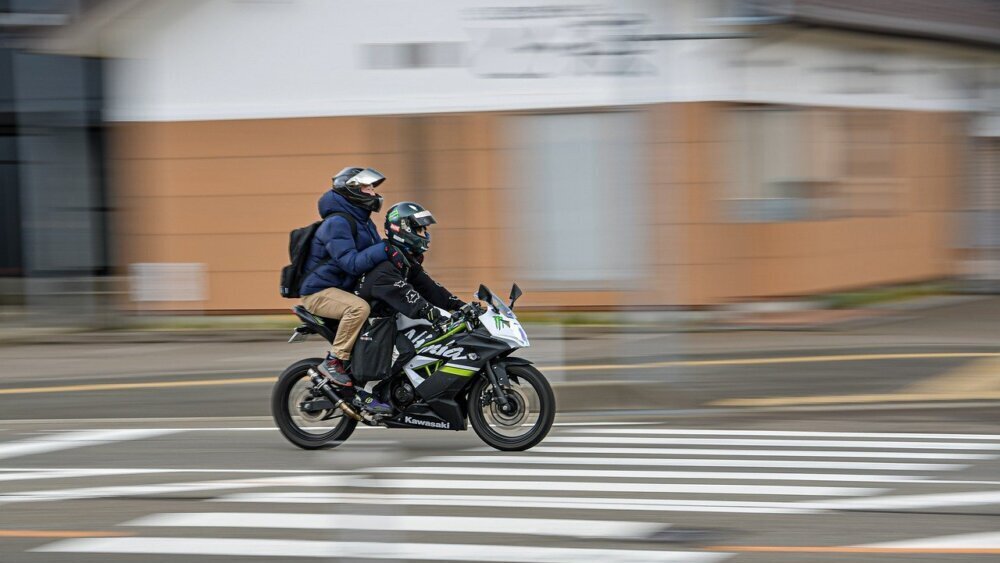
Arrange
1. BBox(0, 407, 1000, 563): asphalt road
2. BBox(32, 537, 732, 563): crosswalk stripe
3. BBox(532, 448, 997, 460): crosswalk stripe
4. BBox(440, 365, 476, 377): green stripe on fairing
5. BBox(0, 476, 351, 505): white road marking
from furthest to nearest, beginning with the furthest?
1. BBox(440, 365, 476, 377): green stripe on fairing
2. BBox(532, 448, 997, 460): crosswalk stripe
3. BBox(0, 476, 351, 505): white road marking
4. BBox(0, 407, 1000, 563): asphalt road
5. BBox(32, 537, 732, 563): crosswalk stripe

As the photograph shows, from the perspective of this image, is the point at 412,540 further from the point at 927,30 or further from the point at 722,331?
the point at 927,30

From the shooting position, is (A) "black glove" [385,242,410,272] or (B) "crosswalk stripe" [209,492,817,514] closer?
(B) "crosswalk stripe" [209,492,817,514]

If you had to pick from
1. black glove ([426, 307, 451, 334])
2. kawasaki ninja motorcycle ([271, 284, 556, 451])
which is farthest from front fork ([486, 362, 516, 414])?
black glove ([426, 307, 451, 334])

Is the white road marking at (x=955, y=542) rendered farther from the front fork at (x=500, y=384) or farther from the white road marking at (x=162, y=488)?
the white road marking at (x=162, y=488)

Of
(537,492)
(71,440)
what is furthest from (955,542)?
(71,440)

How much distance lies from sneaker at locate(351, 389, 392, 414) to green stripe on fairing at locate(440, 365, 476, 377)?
488 millimetres

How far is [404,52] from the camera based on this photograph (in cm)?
1741

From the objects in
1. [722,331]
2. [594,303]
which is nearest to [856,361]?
[722,331]

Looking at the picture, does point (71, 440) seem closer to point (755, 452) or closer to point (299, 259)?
point (299, 259)

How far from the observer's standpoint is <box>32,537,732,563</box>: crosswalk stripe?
20.4 ft

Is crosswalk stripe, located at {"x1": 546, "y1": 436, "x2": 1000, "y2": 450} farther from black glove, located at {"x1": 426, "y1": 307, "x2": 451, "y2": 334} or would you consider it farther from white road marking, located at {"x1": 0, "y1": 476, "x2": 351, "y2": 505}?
white road marking, located at {"x1": 0, "y1": 476, "x2": 351, "y2": 505}

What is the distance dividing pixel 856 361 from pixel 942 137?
28.7 feet

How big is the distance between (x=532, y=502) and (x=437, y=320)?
196 centimetres

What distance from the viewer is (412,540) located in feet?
21.8
